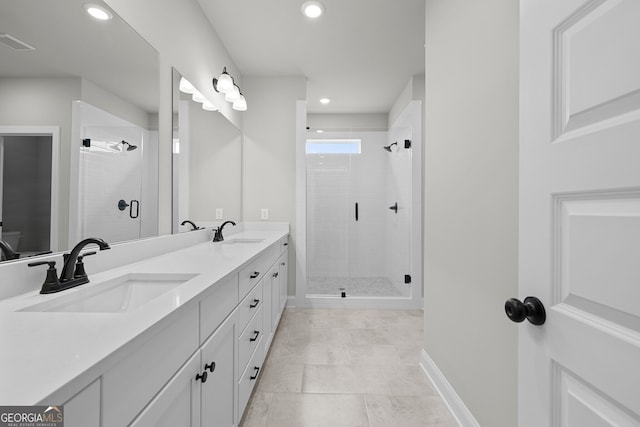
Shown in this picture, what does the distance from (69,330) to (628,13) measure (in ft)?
4.07

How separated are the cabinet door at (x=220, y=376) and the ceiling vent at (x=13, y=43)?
3.68 ft

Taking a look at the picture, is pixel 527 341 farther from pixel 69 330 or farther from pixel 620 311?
pixel 69 330

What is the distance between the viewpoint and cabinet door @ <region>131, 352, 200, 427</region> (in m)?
0.68

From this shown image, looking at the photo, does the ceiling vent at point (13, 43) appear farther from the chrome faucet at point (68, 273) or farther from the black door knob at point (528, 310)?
the black door knob at point (528, 310)

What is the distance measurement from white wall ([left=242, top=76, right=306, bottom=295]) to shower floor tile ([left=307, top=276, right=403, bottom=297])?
1.14 feet

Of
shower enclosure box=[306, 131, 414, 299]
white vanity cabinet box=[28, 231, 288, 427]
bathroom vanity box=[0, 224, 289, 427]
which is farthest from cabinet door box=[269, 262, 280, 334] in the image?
shower enclosure box=[306, 131, 414, 299]

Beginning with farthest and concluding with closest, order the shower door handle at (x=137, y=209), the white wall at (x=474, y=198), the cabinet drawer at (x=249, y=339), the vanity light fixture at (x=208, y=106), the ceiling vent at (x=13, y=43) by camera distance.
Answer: the vanity light fixture at (x=208, y=106) → the shower door handle at (x=137, y=209) → the cabinet drawer at (x=249, y=339) → the white wall at (x=474, y=198) → the ceiling vent at (x=13, y=43)

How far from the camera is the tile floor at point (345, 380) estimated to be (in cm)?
155

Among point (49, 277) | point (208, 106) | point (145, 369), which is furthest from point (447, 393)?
point (208, 106)

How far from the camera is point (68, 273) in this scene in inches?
39.0

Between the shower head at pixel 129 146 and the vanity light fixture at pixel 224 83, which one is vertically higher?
the vanity light fixture at pixel 224 83

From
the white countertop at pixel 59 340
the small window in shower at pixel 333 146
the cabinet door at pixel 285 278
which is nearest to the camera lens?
the white countertop at pixel 59 340

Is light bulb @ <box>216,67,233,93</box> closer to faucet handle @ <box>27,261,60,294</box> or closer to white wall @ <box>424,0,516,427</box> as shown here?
white wall @ <box>424,0,516,427</box>

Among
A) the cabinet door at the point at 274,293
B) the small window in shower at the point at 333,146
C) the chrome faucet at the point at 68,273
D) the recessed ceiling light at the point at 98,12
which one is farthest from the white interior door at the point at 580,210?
the small window in shower at the point at 333,146
